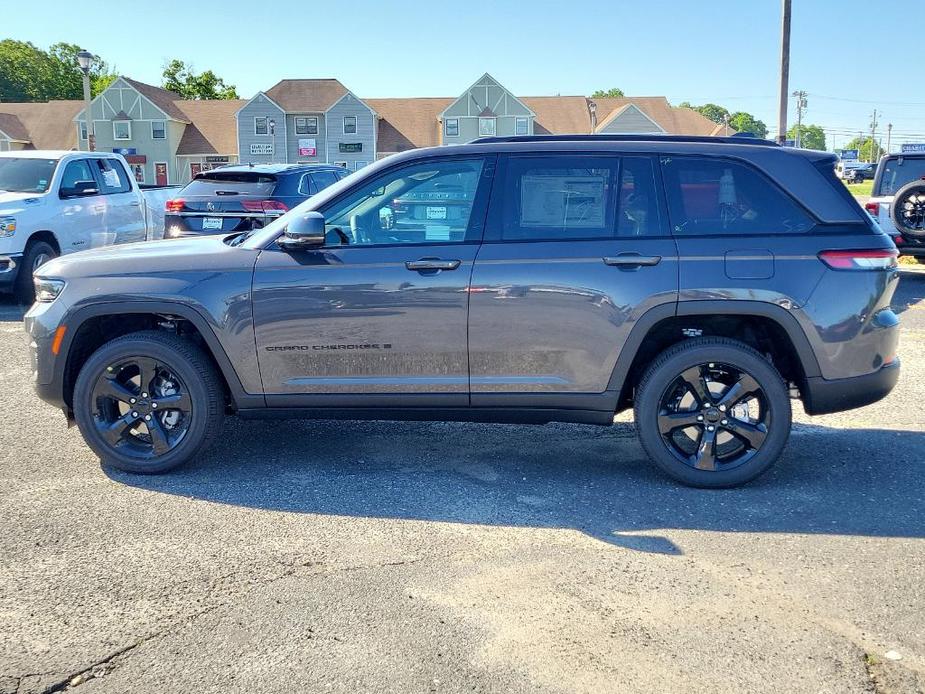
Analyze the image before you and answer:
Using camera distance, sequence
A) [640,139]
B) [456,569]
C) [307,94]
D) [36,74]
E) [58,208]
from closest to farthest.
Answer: [456,569] → [640,139] → [58,208] → [307,94] → [36,74]

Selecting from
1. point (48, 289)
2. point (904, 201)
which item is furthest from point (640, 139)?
point (904, 201)

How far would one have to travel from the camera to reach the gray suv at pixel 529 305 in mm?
4602

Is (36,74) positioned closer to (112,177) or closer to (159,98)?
(159,98)

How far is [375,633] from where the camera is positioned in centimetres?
327

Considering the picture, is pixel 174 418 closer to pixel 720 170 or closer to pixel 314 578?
pixel 314 578

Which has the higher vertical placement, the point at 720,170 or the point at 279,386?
the point at 720,170

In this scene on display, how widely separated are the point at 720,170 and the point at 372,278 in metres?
1.97

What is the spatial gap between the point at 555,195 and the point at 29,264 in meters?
8.62

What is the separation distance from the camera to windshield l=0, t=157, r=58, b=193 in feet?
37.8

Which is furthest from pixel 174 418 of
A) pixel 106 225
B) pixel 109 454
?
pixel 106 225

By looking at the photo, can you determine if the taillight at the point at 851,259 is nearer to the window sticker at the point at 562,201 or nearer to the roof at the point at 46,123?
the window sticker at the point at 562,201

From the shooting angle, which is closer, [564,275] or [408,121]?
[564,275]

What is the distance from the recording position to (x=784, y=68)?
830 inches

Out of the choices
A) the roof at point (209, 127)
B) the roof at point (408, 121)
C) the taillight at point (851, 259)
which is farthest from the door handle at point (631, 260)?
the roof at point (209, 127)
